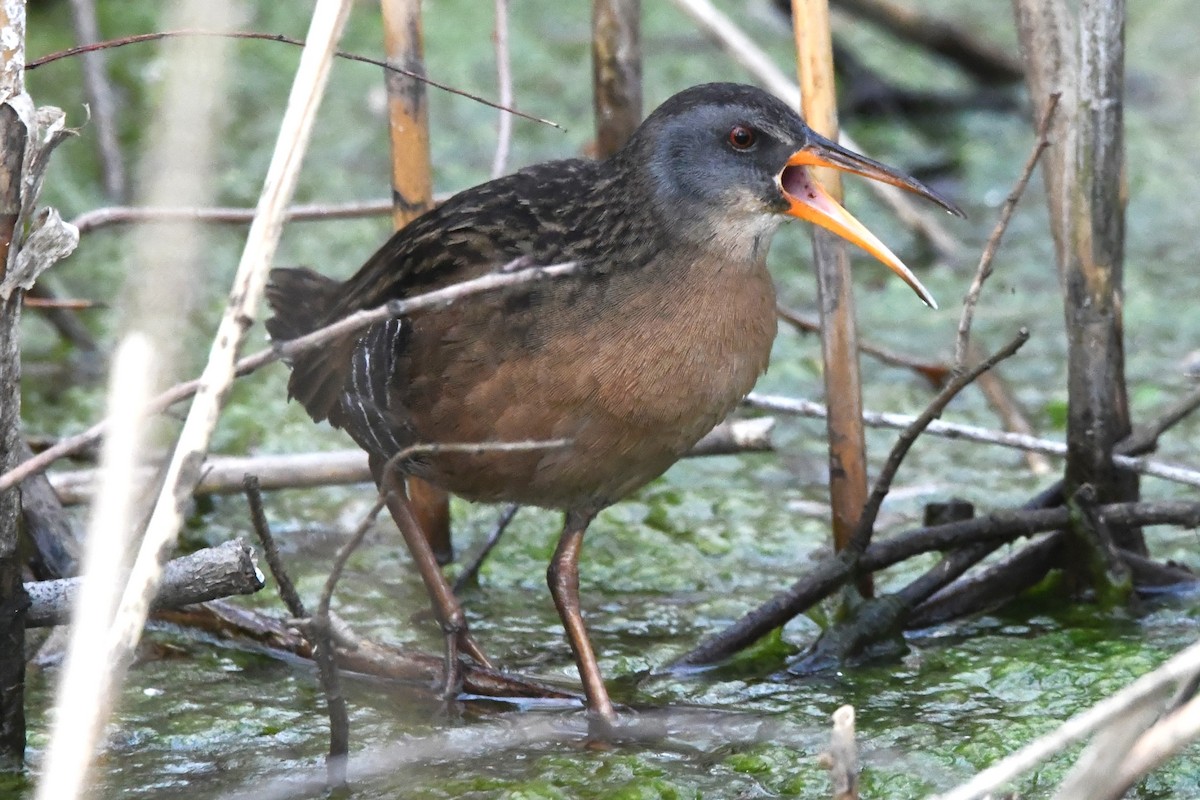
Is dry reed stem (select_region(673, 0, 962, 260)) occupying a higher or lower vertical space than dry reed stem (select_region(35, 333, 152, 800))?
higher

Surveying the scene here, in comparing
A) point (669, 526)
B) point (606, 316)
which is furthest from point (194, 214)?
point (669, 526)

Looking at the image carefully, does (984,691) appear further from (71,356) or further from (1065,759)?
(71,356)

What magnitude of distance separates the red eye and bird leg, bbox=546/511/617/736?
29.9 inches

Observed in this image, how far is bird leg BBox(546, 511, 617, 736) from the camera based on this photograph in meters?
2.91

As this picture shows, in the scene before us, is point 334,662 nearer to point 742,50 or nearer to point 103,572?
point 103,572

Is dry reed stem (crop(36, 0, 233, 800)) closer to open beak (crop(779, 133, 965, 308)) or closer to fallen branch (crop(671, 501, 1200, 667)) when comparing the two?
open beak (crop(779, 133, 965, 308))

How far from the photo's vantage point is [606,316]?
283 centimetres

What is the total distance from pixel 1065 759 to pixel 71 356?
3.22m

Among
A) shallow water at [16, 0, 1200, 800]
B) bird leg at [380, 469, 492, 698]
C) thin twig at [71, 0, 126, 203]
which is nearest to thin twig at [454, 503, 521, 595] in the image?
shallow water at [16, 0, 1200, 800]

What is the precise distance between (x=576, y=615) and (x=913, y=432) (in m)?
0.72

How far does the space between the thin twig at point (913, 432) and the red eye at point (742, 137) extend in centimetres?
56

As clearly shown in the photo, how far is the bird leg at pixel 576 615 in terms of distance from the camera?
291 centimetres

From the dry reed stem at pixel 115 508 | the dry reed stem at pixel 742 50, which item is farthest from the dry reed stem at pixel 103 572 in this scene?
the dry reed stem at pixel 742 50

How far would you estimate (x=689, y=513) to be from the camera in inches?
156
